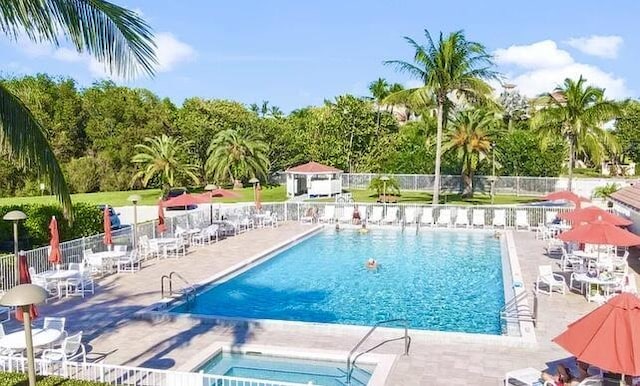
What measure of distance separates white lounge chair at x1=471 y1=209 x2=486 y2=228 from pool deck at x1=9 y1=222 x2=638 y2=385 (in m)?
10.4

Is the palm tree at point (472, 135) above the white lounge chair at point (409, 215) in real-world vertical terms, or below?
above

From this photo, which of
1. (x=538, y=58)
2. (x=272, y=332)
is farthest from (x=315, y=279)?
(x=538, y=58)

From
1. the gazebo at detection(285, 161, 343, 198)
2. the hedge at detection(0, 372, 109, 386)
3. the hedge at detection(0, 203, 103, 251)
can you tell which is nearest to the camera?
the hedge at detection(0, 372, 109, 386)

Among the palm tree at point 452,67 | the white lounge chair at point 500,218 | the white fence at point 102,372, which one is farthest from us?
the palm tree at point 452,67

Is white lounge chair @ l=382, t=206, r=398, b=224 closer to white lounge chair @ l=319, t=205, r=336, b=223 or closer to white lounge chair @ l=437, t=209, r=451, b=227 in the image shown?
white lounge chair @ l=437, t=209, r=451, b=227

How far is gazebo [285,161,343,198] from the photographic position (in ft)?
129

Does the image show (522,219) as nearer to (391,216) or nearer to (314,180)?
(391,216)

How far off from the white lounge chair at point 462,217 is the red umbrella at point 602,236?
12119 millimetres

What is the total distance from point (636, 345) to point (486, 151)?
103 feet

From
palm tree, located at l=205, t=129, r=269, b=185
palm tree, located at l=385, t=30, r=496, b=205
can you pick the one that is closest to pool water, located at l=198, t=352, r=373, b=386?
palm tree, located at l=385, t=30, r=496, b=205

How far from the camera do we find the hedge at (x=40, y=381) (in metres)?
8.05

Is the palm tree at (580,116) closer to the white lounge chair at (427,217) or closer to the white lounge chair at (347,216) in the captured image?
the white lounge chair at (427,217)

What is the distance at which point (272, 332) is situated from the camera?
12.0 meters

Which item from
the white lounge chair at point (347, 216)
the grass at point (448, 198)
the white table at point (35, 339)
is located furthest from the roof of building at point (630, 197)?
the white table at point (35, 339)
